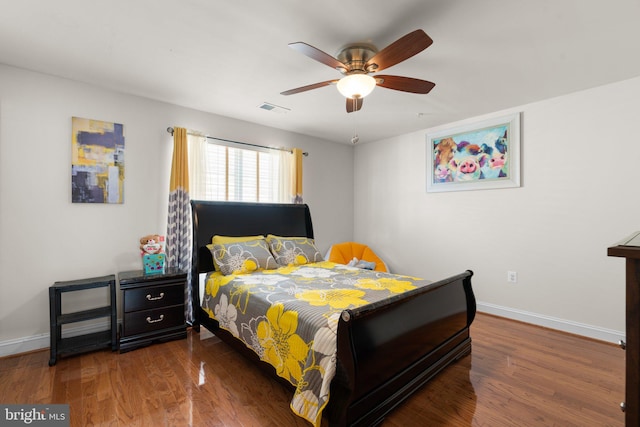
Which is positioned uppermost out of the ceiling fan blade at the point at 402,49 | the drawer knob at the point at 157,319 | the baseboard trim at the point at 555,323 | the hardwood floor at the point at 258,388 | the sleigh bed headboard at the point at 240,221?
the ceiling fan blade at the point at 402,49

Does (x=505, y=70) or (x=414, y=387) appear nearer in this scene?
(x=414, y=387)

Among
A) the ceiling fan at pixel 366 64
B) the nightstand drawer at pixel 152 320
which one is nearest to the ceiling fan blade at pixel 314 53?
the ceiling fan at pixel 366 64

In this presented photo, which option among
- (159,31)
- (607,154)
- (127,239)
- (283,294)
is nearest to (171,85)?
(159,31)

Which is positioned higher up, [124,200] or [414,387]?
[124,200]

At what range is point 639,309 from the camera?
765 mm

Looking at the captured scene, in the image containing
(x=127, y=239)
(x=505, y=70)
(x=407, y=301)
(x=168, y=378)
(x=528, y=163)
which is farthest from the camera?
(x=528, y=163)

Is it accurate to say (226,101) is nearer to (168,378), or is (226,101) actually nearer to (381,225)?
(168,378)

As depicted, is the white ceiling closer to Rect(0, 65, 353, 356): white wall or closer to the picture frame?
Rect(0, 65, 353, 356): white wall

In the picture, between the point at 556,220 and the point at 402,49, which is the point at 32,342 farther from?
the point at 556,220

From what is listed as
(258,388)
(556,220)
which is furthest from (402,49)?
(556,220)

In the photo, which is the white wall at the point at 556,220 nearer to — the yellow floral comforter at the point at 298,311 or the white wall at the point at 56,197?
the yellow floral comforter at the point at 298,311

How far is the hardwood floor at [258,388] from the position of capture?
181cm

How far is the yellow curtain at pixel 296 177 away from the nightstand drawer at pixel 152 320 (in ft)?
7.04

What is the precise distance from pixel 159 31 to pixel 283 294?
2094mm
